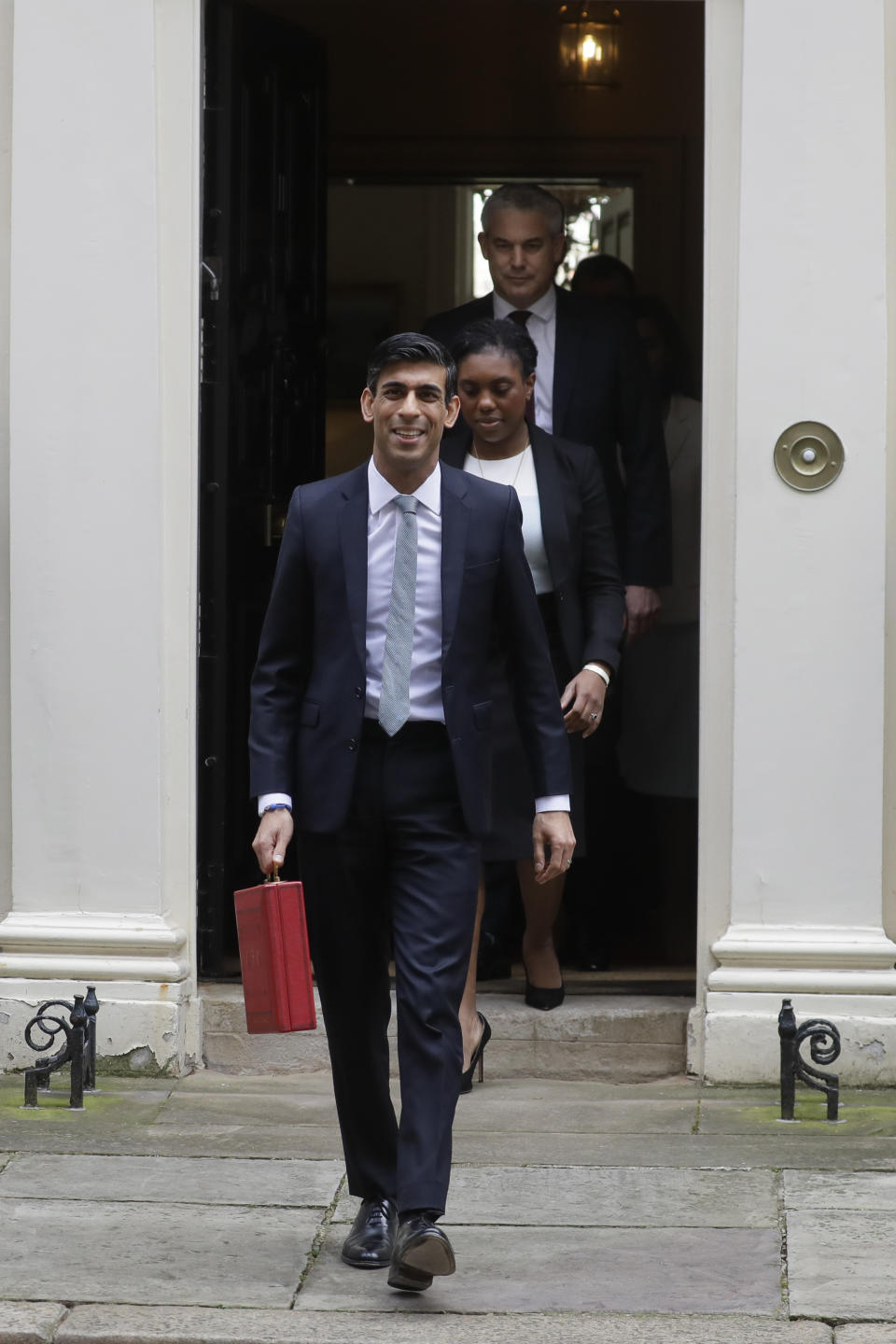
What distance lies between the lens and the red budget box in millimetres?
4176

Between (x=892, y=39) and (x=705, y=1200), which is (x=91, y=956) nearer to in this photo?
(x=705, y=1200)

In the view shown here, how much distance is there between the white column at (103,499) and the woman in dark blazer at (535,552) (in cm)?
89

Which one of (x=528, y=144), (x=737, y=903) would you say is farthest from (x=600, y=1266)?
(x=528, y=144)

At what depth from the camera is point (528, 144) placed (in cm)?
928

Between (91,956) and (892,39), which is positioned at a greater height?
→ (892,39)

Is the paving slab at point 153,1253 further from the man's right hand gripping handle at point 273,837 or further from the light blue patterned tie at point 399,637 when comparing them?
the light blue patterned tie at point 399,637

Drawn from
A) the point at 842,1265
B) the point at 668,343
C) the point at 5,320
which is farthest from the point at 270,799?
the point at 668,343

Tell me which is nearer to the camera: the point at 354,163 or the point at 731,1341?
the point at 731,1341

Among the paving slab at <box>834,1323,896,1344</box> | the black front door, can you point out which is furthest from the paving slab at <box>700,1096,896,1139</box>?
the black front door

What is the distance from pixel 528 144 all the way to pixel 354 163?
79cm

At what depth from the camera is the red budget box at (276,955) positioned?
418 centimetres

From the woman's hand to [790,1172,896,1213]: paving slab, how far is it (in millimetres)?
1395

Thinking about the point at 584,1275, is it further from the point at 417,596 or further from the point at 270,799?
the point at 417,596

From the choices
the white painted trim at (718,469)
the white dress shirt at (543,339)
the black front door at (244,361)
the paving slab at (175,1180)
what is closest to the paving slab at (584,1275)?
the paving slab at (175,1180)
